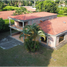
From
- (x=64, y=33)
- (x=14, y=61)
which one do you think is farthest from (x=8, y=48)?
(x=64, y=33)

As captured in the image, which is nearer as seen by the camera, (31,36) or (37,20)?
(31,36)

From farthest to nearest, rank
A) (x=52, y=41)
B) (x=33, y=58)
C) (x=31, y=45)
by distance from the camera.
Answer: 1. (x=52, y=41)
2. (x=31, y=45)
3. (x=33, y=58)

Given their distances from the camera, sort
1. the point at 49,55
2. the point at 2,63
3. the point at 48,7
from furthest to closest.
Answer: the point at 48,7
the point at 49,55
the point at 2,63

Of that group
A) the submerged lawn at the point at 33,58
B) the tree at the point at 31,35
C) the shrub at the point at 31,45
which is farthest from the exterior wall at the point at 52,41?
the shrub at the point at 31,45

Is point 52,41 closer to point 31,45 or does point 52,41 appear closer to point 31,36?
point 31,45

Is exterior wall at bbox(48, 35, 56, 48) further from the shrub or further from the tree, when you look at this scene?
the shrub

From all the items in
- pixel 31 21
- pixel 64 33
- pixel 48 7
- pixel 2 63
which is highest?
pixel 48 7

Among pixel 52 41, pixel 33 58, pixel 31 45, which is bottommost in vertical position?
pixel 33 58

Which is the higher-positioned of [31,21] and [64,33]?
[31,21]

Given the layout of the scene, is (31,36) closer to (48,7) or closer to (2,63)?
(2,63)

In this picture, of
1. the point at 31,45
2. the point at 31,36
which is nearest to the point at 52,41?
the point at 31,45
